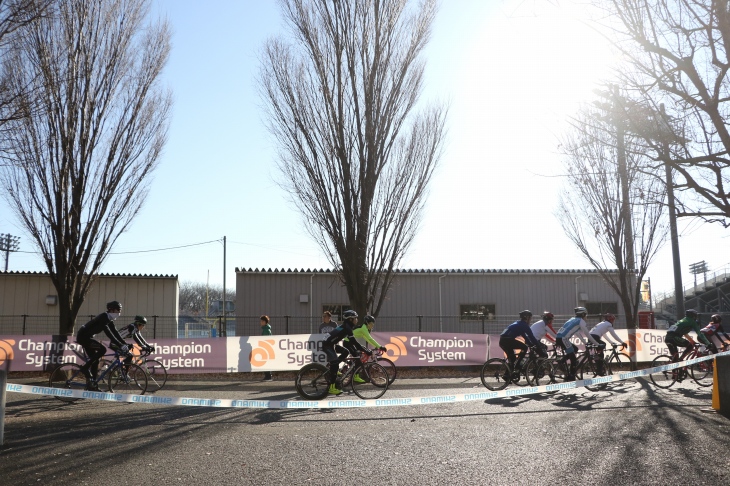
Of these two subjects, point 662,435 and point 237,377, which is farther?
point 237,377

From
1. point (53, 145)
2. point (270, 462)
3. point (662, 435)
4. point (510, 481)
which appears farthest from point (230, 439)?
point (53, 145)

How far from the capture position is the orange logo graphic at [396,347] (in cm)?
1784

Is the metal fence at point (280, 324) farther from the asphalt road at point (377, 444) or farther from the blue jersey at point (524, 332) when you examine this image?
the asphalt road at point (377, 444)

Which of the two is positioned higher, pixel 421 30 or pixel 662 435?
pixel 421 30

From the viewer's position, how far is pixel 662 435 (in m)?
8.52

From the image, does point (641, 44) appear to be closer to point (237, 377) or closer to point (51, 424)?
point (51, 424)

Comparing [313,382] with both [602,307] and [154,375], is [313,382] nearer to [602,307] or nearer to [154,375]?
[154,375]

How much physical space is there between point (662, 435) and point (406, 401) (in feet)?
13.0

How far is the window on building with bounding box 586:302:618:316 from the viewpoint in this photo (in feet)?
88.2

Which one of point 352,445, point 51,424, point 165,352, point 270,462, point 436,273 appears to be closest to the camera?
point 270,462

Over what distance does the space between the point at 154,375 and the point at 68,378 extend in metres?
1.66

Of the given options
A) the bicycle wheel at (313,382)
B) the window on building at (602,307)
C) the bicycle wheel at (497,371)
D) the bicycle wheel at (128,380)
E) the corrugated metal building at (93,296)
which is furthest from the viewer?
the window on building at (602,307)

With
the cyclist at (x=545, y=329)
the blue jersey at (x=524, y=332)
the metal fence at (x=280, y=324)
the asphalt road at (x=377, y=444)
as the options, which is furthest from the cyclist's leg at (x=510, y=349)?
the metal fence at (x=280, y=324)

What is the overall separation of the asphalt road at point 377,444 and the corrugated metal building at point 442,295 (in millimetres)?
12769
